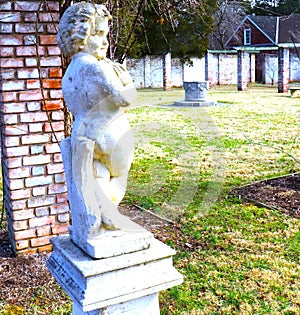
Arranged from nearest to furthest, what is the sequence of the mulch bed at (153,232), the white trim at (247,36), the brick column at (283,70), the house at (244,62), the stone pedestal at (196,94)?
the mulch bed at (153,232) < the stone pedestal at (196,94) < the brick column at (283,70) < the house at (244,62) < the white trim at (247,36)

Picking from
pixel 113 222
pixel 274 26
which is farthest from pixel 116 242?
pixel 274 26

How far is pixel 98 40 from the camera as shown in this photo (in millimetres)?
2047

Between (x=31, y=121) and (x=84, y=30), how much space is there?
2.25m

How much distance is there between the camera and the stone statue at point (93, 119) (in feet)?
6.38

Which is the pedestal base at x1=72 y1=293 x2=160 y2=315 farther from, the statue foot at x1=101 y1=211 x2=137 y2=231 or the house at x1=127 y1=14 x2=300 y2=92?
the house at x1=127 y1=14 x2=300 y2=92

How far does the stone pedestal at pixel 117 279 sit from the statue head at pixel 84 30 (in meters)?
0.87

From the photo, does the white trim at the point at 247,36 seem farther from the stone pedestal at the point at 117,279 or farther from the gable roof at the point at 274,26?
the stone pedestal at the point at 117,279

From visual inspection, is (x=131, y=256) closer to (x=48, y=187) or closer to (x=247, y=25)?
(x=48, y=187)

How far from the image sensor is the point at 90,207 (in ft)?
6.72

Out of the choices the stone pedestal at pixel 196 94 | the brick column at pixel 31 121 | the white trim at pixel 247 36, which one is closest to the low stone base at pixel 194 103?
the stone pedestal at pixel 196 94

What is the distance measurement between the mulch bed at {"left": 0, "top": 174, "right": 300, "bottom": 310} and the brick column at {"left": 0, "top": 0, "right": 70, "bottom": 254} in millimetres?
184

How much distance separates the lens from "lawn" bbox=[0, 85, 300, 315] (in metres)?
3.71

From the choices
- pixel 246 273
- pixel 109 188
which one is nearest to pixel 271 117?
pixel 246 273

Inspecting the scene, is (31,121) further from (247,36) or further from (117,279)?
(247,36)
